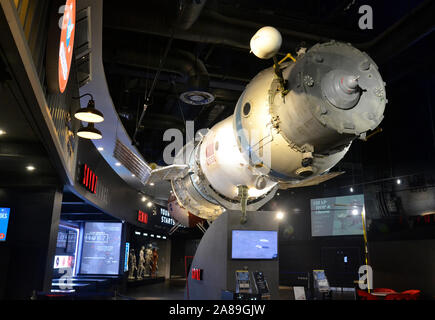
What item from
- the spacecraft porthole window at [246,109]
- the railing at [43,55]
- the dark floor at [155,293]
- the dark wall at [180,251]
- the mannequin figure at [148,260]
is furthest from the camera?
the dark wall at [180,251]

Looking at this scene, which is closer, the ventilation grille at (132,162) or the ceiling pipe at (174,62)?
the ceiling pipe at (174,62)

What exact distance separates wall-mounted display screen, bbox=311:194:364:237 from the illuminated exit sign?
10104mm

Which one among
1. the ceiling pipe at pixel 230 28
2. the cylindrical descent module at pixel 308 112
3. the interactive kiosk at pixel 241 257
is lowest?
the interactive kiosk at pixel 241 257

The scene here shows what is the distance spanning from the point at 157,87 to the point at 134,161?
223 cm

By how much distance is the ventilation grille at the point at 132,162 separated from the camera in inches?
321

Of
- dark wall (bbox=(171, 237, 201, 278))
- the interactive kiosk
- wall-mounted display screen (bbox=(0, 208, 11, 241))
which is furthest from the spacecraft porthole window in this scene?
dark wall (bbox=(171, 237, 201, 278))

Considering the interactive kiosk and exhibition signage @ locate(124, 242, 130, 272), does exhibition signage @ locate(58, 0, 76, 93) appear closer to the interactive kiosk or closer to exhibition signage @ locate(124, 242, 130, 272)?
the interactive kiosk

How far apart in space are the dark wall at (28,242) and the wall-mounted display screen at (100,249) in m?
6.40

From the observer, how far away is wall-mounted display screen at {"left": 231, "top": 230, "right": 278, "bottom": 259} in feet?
15.4

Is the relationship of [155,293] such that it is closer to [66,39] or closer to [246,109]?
[246,109]

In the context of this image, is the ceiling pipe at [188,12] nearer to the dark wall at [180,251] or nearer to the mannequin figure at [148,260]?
the mannequin figure at [148,260]

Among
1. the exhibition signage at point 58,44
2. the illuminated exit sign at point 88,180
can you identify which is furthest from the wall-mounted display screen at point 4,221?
the exhibition signage at point 58,44
